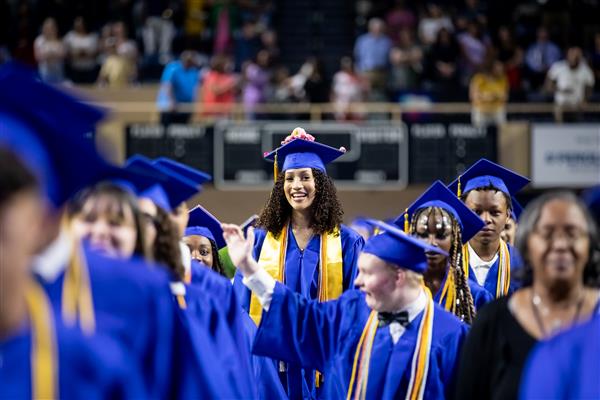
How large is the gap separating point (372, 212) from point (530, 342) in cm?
1291

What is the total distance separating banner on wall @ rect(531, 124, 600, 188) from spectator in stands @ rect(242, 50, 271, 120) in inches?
144

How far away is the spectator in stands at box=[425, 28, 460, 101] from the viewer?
59.1 feet

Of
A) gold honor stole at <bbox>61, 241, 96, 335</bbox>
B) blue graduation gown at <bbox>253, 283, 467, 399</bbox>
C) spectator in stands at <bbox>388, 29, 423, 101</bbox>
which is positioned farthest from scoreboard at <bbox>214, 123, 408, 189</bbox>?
gold honor stole at <bbox>61, 241, 96, 335</bbox>

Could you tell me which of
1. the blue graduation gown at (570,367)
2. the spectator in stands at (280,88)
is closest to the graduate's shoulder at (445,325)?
the blue graduation gown at (570,367)

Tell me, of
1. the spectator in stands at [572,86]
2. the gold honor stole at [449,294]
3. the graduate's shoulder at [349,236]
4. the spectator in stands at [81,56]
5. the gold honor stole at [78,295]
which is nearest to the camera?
the gold honor stole at [78,295]

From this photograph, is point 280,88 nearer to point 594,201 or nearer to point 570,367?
point 594,201

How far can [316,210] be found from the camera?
7234mm

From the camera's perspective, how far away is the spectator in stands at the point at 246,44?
19047mm

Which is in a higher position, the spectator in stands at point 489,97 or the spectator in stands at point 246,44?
the spectator in stands at point 246,44

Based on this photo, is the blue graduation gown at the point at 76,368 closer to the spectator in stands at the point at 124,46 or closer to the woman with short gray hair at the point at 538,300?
the woman with short gray hair at the point at 538,300

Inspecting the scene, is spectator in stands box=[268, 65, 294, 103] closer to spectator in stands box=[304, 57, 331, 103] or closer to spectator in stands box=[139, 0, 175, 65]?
spectator in stands box=[304, 57, 331, 103]

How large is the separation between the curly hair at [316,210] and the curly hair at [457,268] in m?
0.78

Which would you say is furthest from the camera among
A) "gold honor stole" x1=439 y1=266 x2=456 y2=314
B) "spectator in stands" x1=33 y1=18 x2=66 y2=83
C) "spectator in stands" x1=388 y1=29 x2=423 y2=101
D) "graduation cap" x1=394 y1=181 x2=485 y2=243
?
"spectator in stands" x1=33 y1=18 x2=66 y2=83

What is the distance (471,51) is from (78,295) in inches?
616
